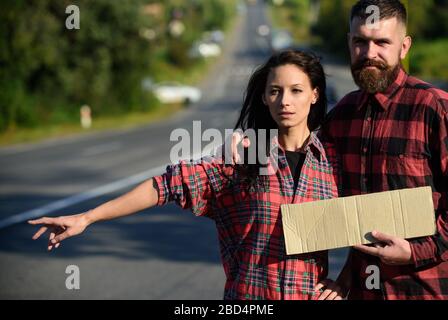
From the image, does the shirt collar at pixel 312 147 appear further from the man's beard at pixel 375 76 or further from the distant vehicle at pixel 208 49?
the distant vehicle at pixel 208 49

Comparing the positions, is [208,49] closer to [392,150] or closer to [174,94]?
[174,94]

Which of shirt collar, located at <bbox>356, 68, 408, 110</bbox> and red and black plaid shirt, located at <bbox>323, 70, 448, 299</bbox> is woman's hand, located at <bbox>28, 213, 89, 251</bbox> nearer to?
red and black plaid shirt, located at <bbox>323, 70, 448, 299</bbox>

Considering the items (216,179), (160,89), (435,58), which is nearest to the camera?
(216,179)

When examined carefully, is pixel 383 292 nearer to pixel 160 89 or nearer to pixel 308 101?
pixel 308 101

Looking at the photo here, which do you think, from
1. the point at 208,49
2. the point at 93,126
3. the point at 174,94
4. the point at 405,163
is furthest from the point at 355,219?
the point at 208,49

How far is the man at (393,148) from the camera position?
2910mm

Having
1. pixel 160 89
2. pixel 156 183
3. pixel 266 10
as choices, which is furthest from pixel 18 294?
pixel 266 10

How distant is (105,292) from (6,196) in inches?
271

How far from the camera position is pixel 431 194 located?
287 cm

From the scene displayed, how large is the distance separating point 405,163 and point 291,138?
0.46 metres

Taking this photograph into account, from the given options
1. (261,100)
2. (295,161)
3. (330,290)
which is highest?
(261,100)

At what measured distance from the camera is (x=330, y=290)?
3049 millimetres

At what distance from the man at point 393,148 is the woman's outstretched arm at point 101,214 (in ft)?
2.55
